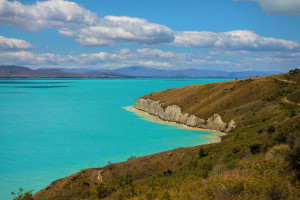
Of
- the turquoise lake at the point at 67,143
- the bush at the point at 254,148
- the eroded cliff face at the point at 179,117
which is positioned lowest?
the turquoise lake at the point at 67,143

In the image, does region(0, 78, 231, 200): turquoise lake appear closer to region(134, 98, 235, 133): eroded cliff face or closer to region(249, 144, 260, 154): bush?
region(134, 98, 235, 133): eroded cliff face

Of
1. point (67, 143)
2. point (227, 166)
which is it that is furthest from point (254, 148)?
point (67, 143)

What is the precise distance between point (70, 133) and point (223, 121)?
45107 mm

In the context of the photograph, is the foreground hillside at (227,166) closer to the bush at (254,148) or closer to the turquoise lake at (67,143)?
the bush at (254,148)

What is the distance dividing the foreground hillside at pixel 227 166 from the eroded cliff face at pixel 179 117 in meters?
2.16

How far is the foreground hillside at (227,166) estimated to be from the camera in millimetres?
13531

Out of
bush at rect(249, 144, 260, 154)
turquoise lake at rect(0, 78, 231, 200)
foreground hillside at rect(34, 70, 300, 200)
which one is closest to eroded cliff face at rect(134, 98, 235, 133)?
foreground hillside at rect(34, 70, 300, 200)

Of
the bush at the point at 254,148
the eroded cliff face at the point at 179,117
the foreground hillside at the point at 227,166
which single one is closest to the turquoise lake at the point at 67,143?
the eroded cliff face at the point at 179,117

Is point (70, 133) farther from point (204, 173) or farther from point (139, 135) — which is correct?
point (204, 173)

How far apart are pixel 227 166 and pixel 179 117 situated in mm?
58290

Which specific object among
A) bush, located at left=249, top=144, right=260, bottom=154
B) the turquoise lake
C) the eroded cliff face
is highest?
bush, located at left=249, top=144, right=260, bottom=154

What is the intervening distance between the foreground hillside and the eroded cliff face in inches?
85.0

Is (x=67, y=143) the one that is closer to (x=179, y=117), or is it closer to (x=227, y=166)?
(x=179, y=117)

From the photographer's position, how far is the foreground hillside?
13531 millimetres
